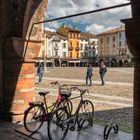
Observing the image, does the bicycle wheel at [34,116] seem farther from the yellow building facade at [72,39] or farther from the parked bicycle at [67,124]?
the yellow building facade at [72,39]

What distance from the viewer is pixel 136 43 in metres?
2.89

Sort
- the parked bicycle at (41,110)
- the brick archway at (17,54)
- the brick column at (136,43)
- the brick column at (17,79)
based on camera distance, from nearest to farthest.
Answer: the brick column at (136,43), the parked bicycle at (41,110), the brick archway at (17,54), the brick column at (17,79)

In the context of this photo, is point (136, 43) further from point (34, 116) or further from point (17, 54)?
point (17, 54)

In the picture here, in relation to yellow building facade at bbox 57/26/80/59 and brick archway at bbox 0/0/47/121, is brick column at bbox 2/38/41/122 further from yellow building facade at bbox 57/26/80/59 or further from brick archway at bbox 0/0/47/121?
yellow building facade at bbox 57/26/80/59

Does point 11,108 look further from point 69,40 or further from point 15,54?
point 69,40

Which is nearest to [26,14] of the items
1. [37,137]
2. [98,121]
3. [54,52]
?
[37,137]

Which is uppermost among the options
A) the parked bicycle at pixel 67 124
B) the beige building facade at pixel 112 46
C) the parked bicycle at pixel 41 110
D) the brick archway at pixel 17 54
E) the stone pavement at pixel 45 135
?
the beige building facade at pixel 112 46

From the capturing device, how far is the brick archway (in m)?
6.32

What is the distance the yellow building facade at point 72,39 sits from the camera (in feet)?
300

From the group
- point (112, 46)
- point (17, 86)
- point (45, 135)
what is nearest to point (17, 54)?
point (17, 86)

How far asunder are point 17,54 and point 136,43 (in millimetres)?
3869

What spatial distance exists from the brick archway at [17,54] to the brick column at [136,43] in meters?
3.66

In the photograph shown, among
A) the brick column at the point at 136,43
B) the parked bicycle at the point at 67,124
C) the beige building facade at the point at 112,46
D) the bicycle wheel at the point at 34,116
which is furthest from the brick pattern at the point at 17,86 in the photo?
the beige building facade at the point at 112,46

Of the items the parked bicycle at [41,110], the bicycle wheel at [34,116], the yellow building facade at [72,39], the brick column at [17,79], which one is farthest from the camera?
the yellow building facade at [72,39]
